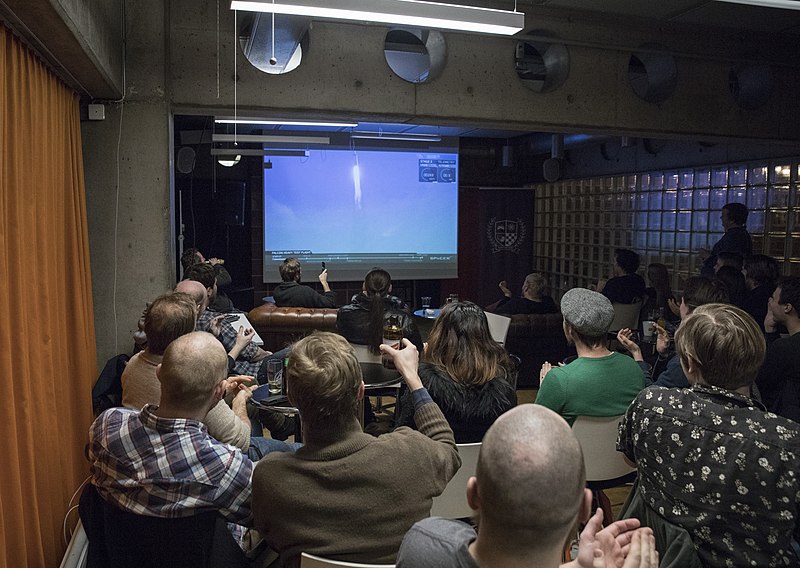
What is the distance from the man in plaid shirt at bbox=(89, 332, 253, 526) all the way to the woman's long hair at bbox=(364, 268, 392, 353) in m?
2.13

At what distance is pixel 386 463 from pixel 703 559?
0.92m

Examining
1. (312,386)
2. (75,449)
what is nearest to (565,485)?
(312,386)

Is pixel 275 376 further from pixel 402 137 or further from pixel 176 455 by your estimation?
pixel 402 137

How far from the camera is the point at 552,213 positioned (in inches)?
395

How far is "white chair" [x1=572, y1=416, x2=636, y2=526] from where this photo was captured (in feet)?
8.27

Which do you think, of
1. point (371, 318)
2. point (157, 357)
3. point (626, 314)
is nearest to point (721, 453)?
point (157, 357)

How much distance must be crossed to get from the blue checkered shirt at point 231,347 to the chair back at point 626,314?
12.5ft

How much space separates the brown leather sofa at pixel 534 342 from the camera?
6.05 metres

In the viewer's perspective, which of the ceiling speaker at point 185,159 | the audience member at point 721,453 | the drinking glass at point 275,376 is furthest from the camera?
the ceiling speaker at point 185,159

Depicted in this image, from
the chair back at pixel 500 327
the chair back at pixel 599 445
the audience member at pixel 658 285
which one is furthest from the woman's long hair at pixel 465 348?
the audience member at pixel 658 285

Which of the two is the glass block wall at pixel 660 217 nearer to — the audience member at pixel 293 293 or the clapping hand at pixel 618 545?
the audience member at pixel 293 293

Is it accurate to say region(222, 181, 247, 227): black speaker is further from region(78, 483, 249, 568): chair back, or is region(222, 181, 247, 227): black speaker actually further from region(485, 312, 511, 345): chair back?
region(78, 483, 249, 568): chair back

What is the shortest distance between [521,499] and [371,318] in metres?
3.39

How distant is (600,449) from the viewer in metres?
2.56
